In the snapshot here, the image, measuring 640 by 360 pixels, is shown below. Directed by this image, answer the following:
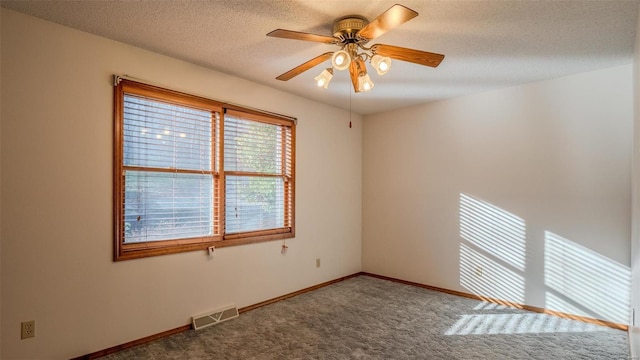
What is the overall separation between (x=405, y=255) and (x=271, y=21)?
3629mm

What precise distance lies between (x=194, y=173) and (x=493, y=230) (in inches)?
137

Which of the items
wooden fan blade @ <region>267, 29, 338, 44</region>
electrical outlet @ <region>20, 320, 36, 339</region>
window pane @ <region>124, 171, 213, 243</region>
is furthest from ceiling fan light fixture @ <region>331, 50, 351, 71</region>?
electrical outlet @ <region>20, 320, 36, 339</region>

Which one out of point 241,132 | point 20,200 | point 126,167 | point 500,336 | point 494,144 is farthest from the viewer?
point 494,144

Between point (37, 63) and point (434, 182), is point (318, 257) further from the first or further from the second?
point (37, 63)

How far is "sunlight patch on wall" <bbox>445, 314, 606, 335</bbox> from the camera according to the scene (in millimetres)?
3057

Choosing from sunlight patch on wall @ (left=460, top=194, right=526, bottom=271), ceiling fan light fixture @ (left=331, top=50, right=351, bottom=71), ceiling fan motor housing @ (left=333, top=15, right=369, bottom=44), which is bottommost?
sunlight patch on wall @ (left=460, top=194, right=526, bottom=271)

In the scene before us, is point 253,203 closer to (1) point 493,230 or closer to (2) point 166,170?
(2) point 166,170

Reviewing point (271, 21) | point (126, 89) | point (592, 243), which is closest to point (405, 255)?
point (592, 243)

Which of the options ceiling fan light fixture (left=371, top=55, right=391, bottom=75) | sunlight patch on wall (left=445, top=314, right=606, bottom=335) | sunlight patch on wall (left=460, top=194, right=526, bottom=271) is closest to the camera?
ceiling fan light fixture (left=371, top=55, right=391, bottom=75)

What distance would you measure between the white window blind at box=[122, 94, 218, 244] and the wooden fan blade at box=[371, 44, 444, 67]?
1.95 meters

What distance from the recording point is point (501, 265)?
3795 millimetres

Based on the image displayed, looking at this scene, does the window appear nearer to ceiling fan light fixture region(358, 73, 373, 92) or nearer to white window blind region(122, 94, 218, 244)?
white window blind region(122, 94, 218, 244)

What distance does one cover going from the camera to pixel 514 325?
10.4 feet

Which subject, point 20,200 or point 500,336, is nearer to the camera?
point 20,200
